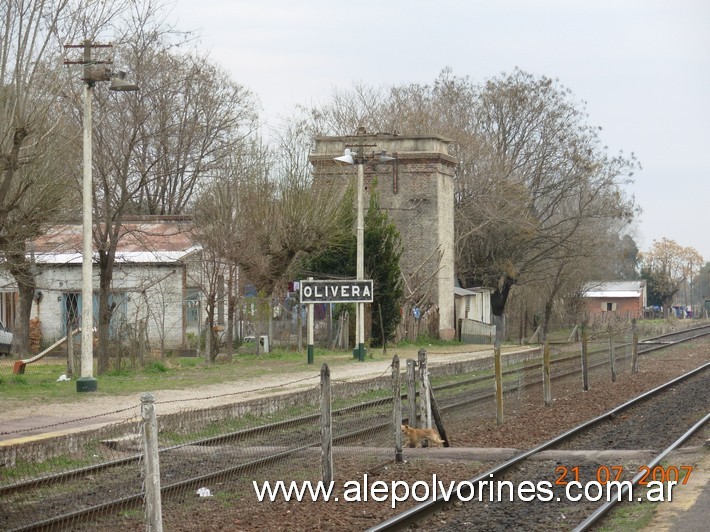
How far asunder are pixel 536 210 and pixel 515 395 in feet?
128

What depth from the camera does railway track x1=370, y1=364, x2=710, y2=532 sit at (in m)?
10.0

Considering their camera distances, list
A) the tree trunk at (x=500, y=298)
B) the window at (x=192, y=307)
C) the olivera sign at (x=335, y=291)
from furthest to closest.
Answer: the tree trunk at (x=500, y=298)
the window at (x=192, y=307)
the olivera sign at (x=335, y=291)

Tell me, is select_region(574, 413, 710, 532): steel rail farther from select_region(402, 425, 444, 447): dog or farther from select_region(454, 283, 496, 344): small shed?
select_region(454, 283, 496, 344): small shed

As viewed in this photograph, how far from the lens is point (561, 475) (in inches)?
485

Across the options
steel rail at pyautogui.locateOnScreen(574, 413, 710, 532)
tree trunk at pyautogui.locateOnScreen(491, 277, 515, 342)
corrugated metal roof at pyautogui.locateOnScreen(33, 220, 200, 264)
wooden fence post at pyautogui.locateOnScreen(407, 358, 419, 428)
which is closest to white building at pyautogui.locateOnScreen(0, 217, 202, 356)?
corrugated metal roof at pyautogui.locateOnScreen(33, 220, 200, 264)

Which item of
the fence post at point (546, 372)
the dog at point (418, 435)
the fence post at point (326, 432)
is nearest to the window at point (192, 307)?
the fence post at point (546, 372)

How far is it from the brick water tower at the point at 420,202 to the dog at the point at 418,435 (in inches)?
1268

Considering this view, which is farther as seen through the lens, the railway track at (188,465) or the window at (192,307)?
the window at (192,307)

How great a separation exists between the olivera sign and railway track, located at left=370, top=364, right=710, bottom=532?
39.1 ft

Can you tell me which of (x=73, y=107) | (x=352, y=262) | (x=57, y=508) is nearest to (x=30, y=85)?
(x=73, y=107)

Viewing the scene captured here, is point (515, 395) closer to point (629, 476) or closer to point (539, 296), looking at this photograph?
point (629, 476)

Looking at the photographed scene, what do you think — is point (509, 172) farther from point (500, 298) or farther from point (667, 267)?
point (667, 267)

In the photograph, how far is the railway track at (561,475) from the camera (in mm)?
10016
